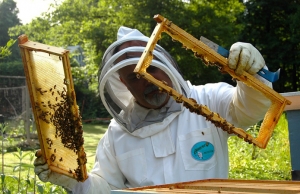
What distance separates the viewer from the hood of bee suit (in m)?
2.96

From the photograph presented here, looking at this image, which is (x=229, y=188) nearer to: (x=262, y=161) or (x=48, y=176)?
(x=48, y=176)

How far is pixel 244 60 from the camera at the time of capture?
2.31 meters

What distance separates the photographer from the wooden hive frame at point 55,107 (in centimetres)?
238

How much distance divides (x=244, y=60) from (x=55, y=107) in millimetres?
1056

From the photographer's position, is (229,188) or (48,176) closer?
(229,188)

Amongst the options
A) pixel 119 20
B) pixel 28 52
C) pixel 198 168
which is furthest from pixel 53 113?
pixel 119 20

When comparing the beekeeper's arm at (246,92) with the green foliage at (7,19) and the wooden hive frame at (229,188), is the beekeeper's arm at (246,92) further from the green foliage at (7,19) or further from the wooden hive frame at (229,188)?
the green foliage at (7,19)

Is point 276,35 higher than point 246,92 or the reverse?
higher

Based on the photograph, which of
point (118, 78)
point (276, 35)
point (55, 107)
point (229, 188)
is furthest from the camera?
point (276, 35)

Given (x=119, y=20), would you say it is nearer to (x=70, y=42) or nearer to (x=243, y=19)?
(x=70, y=42)

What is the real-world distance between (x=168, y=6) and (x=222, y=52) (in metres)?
17.6

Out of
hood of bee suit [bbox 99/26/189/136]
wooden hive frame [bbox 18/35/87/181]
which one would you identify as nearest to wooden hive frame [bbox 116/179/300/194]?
wooden hive frame [bbox 18/35/87/181]

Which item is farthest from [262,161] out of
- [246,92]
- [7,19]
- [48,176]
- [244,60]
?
[7,19]

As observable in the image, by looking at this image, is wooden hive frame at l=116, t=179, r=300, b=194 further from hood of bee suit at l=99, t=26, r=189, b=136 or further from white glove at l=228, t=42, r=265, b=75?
hood of bee suit at l=99, t=26, r=189, b=136
